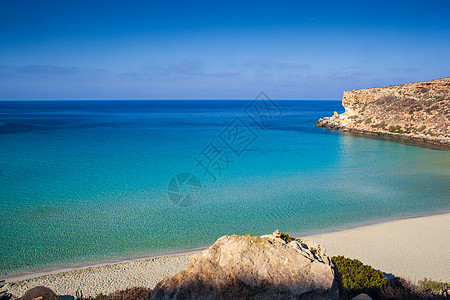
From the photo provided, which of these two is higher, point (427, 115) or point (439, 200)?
point (427, 115)

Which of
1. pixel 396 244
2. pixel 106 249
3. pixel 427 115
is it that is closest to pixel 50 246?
pixel 106 249

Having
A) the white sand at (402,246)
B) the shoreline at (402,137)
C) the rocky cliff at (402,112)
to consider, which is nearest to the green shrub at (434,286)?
the white sand at (402,246)

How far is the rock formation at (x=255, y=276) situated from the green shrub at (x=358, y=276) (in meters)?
2.53

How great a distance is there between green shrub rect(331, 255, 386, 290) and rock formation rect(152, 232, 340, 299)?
253 cm

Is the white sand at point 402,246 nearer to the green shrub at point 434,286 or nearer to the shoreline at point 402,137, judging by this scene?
the green shrub at point 434,286

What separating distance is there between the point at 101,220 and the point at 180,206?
11.3 feet

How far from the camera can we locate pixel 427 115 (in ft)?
131

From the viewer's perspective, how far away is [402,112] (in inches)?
1730

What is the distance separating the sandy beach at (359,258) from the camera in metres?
8.04

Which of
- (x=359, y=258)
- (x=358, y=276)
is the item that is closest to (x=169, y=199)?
(x=359, y=258)

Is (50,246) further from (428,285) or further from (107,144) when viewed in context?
(107,144)

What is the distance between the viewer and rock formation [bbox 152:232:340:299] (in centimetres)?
410

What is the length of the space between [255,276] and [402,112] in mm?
46850

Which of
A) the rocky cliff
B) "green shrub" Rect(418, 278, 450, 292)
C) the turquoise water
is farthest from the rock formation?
the rocky cliff
